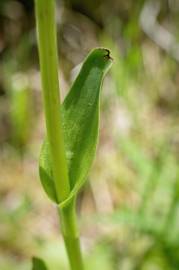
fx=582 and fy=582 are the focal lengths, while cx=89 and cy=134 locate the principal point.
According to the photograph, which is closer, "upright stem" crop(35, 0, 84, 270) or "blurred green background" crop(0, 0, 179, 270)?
"upright stem" crop(35, 0, 84, 270)

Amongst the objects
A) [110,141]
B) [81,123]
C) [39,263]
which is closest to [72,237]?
[39,263]

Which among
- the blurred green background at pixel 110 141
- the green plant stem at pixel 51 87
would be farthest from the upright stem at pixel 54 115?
the blurred green background at pixel 110 141

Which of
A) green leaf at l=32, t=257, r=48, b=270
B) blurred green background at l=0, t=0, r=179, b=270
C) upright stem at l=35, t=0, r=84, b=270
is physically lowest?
green leaf at l=32, t=257, r=48, b=270

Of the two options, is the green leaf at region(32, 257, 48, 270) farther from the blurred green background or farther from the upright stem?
the blurred green background

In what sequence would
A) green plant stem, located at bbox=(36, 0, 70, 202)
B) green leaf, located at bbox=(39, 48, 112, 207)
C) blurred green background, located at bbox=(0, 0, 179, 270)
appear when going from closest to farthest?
1. green plant stem, located at bbox=(36, 0, 70, 202)
2. green leaf, located at bbox=(39, 48, 112, 207)
3. blurred green background, located at bbox=(0, 0, 179, 270)

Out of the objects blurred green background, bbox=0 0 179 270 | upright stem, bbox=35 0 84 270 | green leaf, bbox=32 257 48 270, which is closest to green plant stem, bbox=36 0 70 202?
upright stem, bbox=35 0 84 270

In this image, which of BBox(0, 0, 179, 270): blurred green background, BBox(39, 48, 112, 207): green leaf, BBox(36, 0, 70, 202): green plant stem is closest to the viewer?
BBox(36, 0, 70, 202): green plant stem

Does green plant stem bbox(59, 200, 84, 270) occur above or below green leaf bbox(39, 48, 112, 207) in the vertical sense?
below

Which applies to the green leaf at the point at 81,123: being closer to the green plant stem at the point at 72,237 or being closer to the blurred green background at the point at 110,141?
the green plant stem at the point at 72,237
